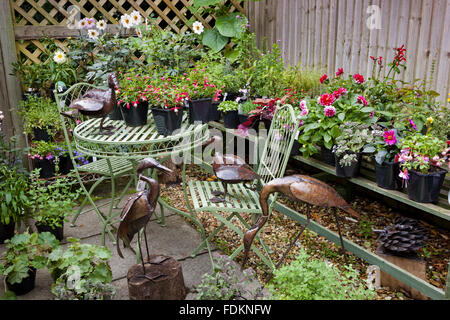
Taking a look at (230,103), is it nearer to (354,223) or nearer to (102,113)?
(102,113)

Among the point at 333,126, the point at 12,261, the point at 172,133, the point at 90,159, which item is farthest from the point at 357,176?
the point at 90,159

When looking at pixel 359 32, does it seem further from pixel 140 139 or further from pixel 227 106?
pixel 140 139

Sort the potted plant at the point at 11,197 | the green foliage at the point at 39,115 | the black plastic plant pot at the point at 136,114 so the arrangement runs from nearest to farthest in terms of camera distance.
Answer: the potted plant at the point at 11,197 < the black plastic plant pot at the point at 136,114 < the green foliage at the point at 39,115

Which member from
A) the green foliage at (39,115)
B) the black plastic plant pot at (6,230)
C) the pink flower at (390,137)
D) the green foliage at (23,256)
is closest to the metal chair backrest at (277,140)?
the pink flower at (390,137)

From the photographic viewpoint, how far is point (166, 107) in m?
2.71

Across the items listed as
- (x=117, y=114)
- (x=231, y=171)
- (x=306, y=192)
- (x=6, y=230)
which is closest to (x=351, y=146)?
(x=306, y=192)

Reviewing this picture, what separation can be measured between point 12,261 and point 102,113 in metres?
1.03

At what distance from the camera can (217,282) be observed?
6.06 ft

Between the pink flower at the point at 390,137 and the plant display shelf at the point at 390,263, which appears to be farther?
the pink flower at the point at 390,137

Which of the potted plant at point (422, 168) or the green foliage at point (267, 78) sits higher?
the green foliage at point (267, 78)

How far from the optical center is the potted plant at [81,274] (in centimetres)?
206

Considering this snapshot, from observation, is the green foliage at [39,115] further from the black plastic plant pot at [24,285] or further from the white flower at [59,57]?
the black plastic plant pot at [24,285]

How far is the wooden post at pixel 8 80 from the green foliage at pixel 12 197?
1.26 metres

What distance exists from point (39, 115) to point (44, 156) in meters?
0.43
